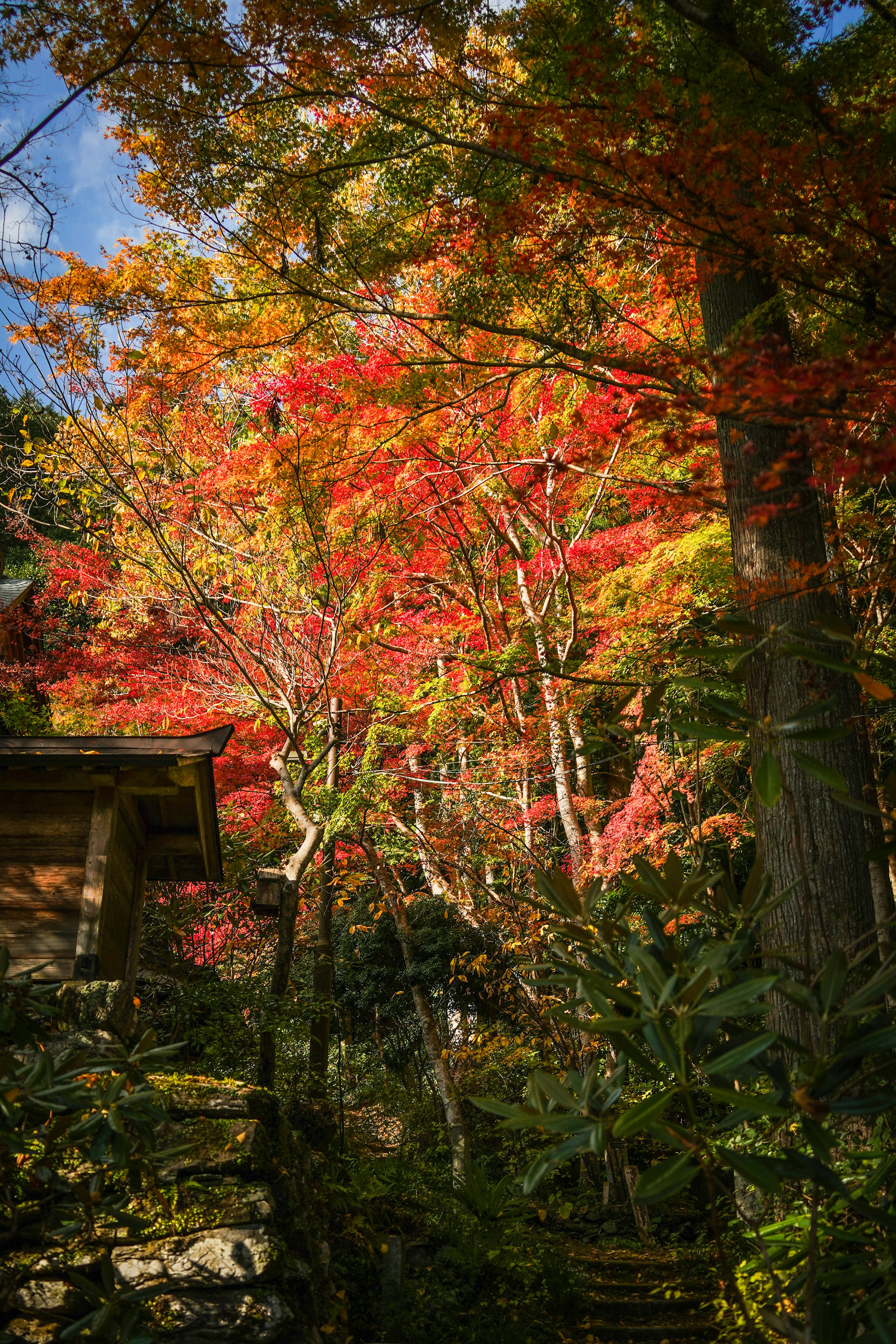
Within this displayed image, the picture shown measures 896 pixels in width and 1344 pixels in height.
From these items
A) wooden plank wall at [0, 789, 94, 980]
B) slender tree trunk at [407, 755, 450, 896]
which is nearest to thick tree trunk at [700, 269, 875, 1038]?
wooden plank wall at [0, 789, 94, 980]

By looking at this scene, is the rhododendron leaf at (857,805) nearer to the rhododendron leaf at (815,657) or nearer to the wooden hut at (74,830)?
the rhododendron leaf at (815,657)

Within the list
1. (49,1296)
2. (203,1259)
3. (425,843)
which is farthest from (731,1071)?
(425,843)

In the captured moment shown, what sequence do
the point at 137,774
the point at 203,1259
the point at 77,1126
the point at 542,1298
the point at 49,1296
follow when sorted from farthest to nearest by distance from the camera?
the point at 542,1298
the point at 137,774
the point at 203,1259
the point at 49,1296
the point at 77,1126

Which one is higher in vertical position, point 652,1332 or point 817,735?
point 817,735

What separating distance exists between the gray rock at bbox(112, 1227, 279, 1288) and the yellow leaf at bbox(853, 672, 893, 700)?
4018 mm

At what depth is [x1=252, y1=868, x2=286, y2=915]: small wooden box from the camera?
6.84 meters

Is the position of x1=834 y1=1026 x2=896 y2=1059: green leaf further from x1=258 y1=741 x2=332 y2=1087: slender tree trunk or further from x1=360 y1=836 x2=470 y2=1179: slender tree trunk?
x1=360 y1=836 x2=470 y2=1179: slender tree trunk

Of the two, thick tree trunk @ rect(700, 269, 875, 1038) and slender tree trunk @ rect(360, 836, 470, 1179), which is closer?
thick tree trunk @ rect(700, 269, 875, 1038)

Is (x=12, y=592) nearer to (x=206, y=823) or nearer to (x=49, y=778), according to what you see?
(x=206, y=823)

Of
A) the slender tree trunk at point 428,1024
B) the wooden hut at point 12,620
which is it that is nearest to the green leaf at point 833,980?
the slender tree trunk at point 428,1024

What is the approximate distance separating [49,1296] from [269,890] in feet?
10.8

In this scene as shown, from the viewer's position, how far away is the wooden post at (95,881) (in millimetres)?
5723

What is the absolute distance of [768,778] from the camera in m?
1.88

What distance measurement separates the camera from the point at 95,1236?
159 inches
